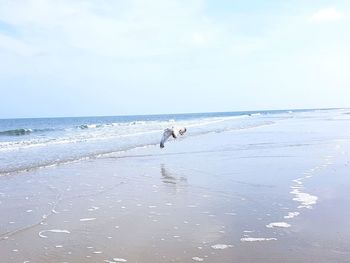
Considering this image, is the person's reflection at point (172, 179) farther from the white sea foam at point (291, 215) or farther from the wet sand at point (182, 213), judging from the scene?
the white sea foam at point (291, 215)

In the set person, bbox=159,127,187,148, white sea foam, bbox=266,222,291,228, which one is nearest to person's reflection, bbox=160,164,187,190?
white sea foam, bbox=266,222,291,228

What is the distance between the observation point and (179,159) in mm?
15836

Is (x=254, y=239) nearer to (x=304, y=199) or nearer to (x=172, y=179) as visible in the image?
(x=304, y=199)

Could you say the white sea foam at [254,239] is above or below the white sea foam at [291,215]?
below

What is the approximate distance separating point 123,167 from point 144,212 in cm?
647

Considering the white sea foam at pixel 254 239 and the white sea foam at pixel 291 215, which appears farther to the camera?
the white sea foam at pixel 291 215

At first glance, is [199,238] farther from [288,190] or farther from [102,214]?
[288,190]

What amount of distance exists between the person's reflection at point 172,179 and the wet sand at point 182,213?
3cm

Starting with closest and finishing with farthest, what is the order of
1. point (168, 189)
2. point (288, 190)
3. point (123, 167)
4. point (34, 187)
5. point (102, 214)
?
point (102, 214), point (288, 190), point (168, 189), point (34, 187), point (123, 167)

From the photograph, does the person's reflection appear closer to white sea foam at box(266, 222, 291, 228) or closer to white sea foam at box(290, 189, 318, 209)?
white sea foam at box(290, 189, 318, 209)

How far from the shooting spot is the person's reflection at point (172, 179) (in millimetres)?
10328

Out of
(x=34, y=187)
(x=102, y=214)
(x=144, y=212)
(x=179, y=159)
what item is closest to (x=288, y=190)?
(x=144, y=212)

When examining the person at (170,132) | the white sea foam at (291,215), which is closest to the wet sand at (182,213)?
the white sea foam at (291,215)

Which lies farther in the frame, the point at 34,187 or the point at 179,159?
the point at 179,159
